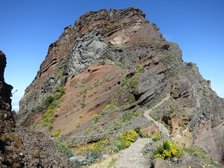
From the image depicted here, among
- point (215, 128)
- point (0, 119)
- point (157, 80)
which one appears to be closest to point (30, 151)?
point (0, 119)

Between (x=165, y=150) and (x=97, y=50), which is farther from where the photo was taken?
(x=97, y=50)

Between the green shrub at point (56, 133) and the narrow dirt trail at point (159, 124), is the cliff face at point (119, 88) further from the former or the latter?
the green shrub at point (56, 133)

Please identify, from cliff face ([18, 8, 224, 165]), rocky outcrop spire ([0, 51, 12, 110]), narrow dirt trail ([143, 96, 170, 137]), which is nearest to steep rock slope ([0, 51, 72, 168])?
rocky outcrop spire ([0, 51, 12, 110])

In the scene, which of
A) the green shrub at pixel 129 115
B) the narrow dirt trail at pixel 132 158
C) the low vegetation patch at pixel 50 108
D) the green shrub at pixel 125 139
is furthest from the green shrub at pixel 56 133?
the narrow dirt trail at pixel 132 158

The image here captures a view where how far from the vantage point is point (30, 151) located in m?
15.0

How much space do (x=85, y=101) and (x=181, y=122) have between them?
14009mm

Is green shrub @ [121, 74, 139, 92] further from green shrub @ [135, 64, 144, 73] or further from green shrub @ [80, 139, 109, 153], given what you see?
green shrub @ [80, 139, 109, 153]

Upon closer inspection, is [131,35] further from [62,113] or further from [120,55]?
[62,113]

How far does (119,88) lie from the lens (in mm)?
46438

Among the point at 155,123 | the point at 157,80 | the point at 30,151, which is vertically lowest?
the point at 30,151

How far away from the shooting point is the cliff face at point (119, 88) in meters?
40.8

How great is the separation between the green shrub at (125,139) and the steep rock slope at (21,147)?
10.8 m

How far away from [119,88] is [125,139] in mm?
16377

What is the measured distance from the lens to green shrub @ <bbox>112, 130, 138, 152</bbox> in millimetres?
28158
